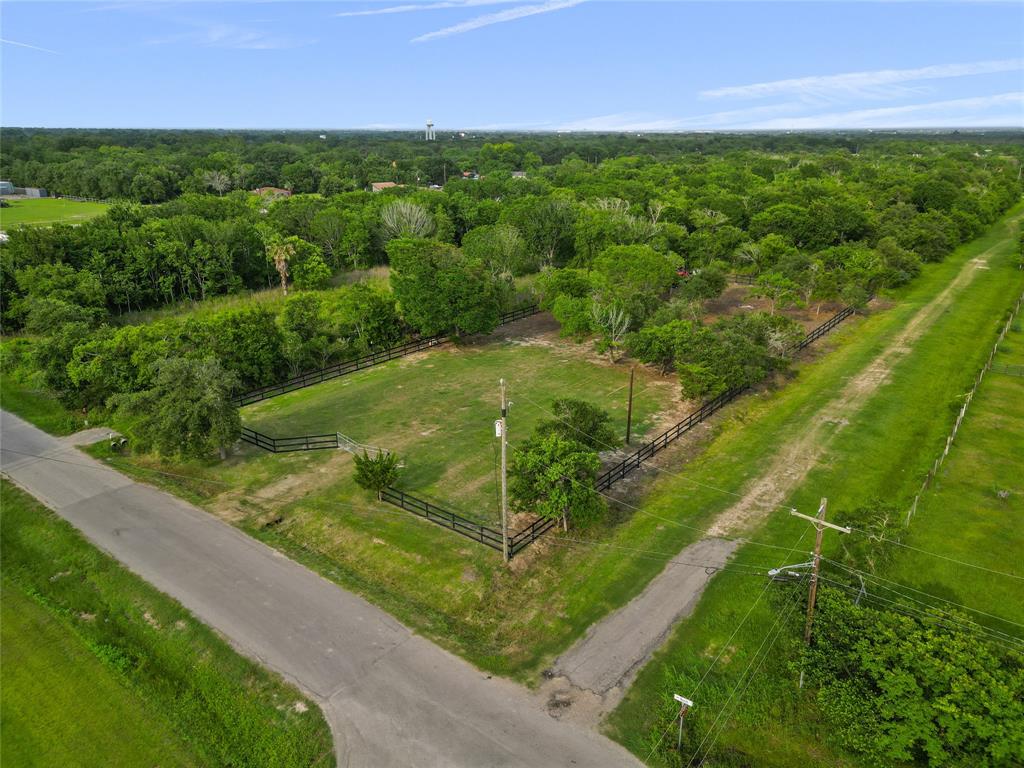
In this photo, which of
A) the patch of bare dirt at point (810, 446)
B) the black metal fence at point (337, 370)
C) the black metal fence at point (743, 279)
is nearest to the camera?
the patch of bare dirt at point (810, 446)

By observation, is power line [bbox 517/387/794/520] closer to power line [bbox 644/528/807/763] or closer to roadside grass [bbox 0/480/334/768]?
power line [bbox 644/528/807/763]

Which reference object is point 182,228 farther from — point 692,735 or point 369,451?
point 692,735

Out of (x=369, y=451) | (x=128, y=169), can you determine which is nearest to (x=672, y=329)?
(x=369, y=451)

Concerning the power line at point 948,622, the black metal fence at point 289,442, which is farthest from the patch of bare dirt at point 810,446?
the black metal fence at point 289,442

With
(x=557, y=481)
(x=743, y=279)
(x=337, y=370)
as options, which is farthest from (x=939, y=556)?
(x=743, y=279)

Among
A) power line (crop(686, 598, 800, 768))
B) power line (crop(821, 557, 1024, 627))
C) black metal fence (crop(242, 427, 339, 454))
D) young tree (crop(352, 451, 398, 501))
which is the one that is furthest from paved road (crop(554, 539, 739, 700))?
black metal fence (crop(242, 427, 339, 454))

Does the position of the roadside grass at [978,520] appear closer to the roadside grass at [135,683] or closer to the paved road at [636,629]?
the paved road at [636,629]
